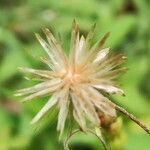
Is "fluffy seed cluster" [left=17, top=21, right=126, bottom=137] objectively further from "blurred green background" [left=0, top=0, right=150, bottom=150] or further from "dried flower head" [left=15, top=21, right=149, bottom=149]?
"blurred green background" [left=0, top=0, right=150, bottom=150]

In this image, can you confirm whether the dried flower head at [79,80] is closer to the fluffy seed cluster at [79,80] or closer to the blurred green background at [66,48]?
the fluffy seed cluster at [79,80]

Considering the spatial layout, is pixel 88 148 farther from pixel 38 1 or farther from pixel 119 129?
pixel 119 129

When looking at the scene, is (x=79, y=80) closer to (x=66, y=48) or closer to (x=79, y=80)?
(x=79, y=80)

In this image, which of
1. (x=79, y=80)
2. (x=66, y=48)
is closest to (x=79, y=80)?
(x=79, y=80)

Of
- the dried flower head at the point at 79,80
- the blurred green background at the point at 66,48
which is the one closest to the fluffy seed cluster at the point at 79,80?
the dried flower head at the point at 79,80

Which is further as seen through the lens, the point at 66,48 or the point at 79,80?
the point at 66,48
